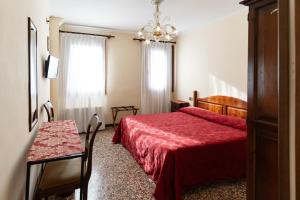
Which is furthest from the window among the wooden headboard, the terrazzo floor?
the terrazzo floor

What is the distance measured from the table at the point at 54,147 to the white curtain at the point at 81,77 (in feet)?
8.52

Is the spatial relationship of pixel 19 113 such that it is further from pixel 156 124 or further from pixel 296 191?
pixel 156 124

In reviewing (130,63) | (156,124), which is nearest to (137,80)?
(130,63)

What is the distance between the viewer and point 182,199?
7.25 feet

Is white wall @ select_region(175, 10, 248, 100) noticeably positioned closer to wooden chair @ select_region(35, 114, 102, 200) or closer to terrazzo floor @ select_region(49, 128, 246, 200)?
terrazzo floor @ select_region(49, 128, 246, 200)

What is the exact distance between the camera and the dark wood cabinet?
114 cm

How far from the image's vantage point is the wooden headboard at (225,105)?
12.3 feet

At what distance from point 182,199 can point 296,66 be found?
6.54ft

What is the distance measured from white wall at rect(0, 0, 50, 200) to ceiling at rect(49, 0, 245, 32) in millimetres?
2035

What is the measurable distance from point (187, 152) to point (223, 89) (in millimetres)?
2417

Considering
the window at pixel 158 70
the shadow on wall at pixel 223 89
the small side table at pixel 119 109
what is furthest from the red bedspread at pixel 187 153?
the window at pixel 158 70

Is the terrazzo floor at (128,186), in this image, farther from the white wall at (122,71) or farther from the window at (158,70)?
the window at (158,70)

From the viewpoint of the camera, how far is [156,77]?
5723 mm

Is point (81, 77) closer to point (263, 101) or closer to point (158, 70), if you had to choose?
point (158, 70)
